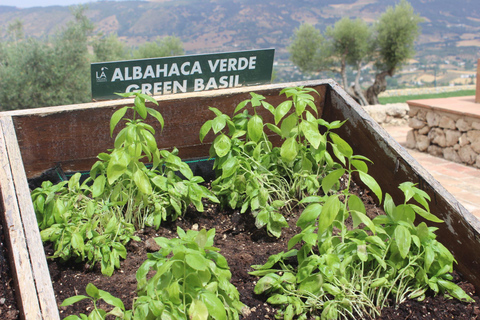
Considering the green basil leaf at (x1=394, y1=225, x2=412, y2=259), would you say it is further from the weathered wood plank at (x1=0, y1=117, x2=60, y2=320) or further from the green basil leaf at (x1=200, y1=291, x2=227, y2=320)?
the weathered wood plank at (x1=0, y1=117, x2=60, y2=320)

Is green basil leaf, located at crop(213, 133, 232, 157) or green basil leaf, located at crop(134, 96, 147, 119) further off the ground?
green basil leaf, located at crop(134, 96, 147, 119)

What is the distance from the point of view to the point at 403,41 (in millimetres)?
16984

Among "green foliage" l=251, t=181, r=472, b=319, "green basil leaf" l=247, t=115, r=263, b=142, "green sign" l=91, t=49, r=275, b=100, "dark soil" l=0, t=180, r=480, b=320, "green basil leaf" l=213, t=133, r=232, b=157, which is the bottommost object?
"dark soil" l=0, t=180, r=480, b=320

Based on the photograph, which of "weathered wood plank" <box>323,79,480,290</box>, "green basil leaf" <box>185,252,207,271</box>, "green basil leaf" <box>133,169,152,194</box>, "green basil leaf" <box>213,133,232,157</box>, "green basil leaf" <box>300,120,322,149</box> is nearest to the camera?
"green basil leaf" <box>185,252,207,271</box>

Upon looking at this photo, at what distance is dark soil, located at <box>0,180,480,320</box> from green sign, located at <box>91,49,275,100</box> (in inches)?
23.5

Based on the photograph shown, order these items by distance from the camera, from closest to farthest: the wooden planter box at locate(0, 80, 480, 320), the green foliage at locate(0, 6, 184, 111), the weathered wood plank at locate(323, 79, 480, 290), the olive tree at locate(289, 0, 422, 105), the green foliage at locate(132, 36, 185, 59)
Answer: the wooden planter box at locate(0, 80, 480, 320) → the weathered wood plank at locate(323, 79, 480, 290) → the green foliage at locate(0, 6, 184, 111) → the olive tree at locate(289, 0, 422, 105) → the green foliage at locate(132, 36, 185, 59)

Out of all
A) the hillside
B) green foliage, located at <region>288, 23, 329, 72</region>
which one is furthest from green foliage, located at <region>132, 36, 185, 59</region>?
the hillside

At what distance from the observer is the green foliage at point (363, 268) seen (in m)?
1.07

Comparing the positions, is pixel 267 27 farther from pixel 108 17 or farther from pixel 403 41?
pixel 403 41

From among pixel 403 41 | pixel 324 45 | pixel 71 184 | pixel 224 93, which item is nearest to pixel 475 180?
pixel 224 93

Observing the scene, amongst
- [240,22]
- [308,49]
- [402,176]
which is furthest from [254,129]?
[240,22]

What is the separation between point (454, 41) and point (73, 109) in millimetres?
80907

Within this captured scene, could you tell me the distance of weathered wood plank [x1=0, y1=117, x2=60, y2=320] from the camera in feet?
2.96

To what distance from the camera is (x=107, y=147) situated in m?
1.76
